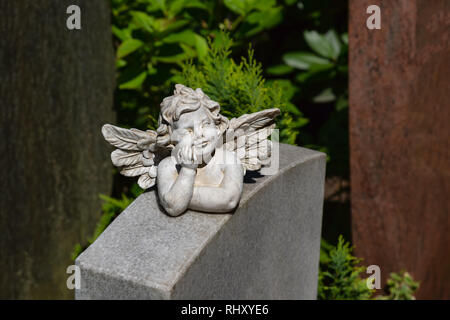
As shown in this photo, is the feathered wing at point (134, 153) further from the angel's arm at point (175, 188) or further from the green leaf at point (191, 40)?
the green leaf at point (191, 40)

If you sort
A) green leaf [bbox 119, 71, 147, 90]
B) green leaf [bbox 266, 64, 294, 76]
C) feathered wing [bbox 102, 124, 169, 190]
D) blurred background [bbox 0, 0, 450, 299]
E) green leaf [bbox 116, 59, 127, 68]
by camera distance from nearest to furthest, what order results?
1. feathered wing [bbox 102, 124, 169, 190]
2. blurred background [bbox 0, 0, 450, 299]
3. green leaf [bbox 119, 71, 147, 90]
4. green leaf [bbox 116, 59, 127, 68]
5. green leaf [bbox 266, 64, 294, 76]

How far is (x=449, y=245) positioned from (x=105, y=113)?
7.18 feet

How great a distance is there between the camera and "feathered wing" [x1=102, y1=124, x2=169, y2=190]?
1.81 m

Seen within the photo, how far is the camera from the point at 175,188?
167 cm

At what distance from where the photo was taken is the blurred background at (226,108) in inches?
103

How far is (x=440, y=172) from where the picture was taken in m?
2.88

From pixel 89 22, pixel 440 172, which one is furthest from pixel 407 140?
pixel 89 22

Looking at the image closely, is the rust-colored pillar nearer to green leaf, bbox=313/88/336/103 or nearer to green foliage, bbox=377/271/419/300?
green foliage, bbox=377/271/419/300

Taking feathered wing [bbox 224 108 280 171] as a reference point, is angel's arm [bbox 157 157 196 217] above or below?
below

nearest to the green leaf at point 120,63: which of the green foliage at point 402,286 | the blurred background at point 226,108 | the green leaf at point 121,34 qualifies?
the blurred background at point 226,108

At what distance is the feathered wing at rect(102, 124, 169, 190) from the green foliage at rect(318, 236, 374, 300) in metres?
1.24

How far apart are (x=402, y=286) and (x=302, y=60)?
1.48m

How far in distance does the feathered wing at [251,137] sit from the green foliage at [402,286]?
1.53m

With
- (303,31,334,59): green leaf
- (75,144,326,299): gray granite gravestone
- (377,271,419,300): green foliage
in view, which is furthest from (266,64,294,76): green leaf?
(377,271,419,300): green foliage
